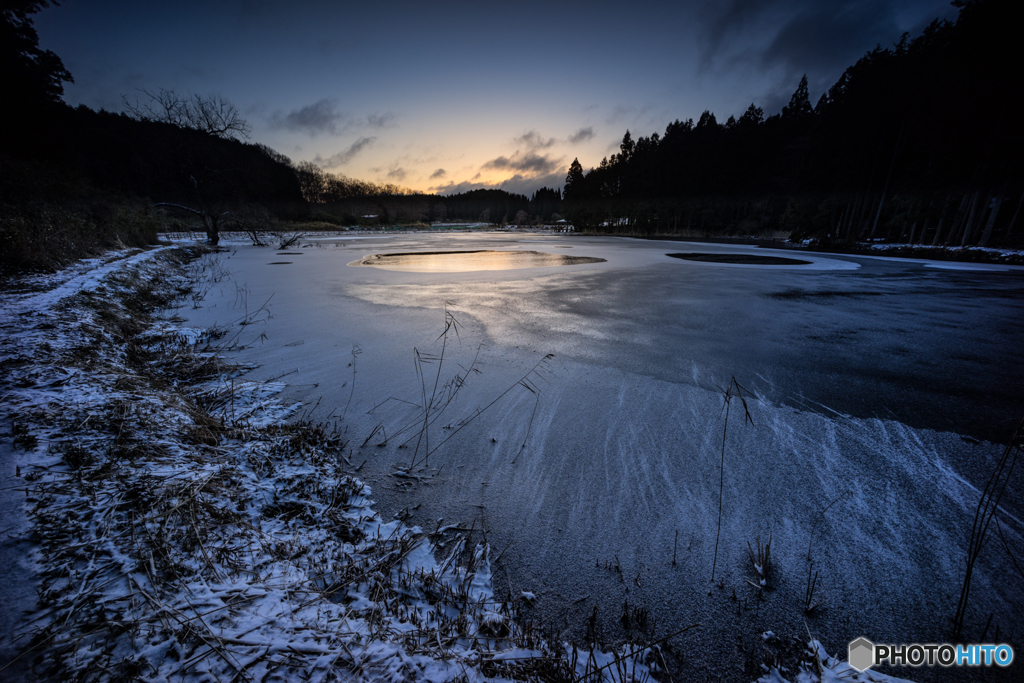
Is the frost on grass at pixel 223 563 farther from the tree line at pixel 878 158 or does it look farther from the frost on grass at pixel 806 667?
the tree line at pixel 878 158

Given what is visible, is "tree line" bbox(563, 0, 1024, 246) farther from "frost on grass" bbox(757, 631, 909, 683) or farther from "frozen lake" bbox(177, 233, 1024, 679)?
"frost on grass" bbox(757, 631, 909, 683)

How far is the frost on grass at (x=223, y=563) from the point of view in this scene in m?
0.94

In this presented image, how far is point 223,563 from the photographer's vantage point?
4.05 feet

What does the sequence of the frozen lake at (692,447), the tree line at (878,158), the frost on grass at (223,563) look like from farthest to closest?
the tree line at (878,158), the frozen lake at (692,447), the frost on grass at (223,563)

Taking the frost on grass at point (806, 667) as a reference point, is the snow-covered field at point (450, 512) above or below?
above

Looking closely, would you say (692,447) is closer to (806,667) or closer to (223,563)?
(806,667)

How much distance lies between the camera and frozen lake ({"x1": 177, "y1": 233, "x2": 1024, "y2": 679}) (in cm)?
147

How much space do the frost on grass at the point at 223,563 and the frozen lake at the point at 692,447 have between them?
240 mm

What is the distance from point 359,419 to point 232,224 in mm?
32114

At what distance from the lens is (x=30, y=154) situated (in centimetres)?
1112

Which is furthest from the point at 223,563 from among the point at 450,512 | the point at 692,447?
the point at 692,447

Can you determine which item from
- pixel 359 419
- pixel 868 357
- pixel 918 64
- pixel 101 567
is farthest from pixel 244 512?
pixel 918 64

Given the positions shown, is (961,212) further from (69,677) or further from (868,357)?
(69,677)

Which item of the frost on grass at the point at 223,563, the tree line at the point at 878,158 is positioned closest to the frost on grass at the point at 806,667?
the frost on grass at the point at 223,563
